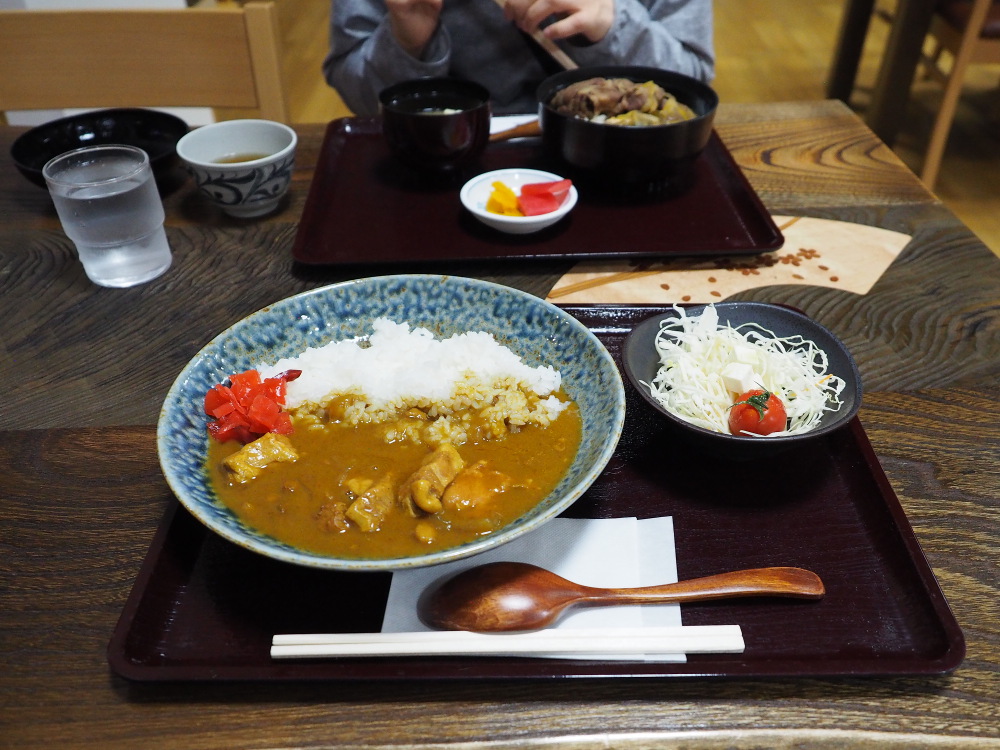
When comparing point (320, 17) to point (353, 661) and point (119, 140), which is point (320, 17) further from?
point (353, 661)

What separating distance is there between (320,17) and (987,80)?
5.91 meters

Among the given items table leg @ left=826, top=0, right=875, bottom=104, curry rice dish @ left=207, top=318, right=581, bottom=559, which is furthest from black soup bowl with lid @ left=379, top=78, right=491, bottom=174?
table leg @ left=826, top=0, right=875, bottom=104

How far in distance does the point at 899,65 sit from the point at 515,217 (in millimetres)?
3948

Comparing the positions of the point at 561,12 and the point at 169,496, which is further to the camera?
the point at 561,12

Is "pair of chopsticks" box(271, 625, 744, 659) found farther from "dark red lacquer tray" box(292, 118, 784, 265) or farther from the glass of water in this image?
the glass of water

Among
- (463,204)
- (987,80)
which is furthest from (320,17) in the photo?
(463,204)

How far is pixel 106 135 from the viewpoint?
224cm

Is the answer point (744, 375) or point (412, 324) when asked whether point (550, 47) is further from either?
point (744, 375)

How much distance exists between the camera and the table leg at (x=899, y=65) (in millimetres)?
4355

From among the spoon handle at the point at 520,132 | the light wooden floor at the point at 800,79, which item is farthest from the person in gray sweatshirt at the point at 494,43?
the light wooden floor at the point at 800,79

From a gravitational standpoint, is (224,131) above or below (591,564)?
above

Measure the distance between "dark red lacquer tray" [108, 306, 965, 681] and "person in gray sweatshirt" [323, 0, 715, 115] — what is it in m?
1.64

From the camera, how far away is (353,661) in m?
0.96

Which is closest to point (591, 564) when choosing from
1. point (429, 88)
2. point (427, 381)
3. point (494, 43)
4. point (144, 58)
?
point (427, 381)
